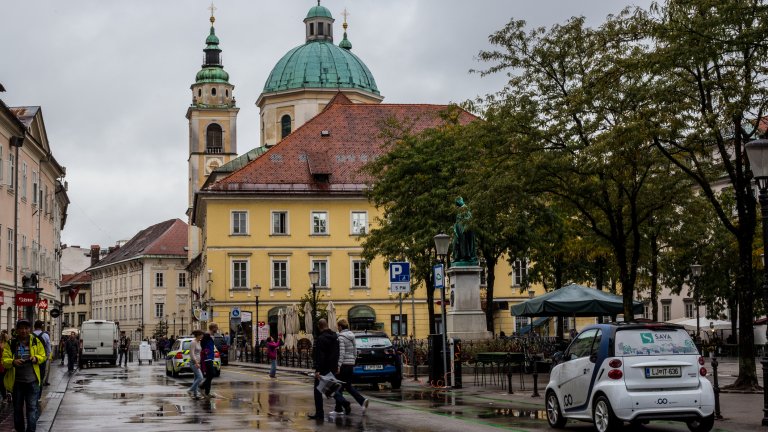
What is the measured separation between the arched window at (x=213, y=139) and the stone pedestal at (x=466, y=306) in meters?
87.4

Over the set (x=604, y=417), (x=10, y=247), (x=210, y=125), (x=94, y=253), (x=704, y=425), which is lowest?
(x=704, y=425)

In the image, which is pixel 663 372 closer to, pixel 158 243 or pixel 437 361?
pixel 437 361

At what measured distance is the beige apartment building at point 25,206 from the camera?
45.3 metres

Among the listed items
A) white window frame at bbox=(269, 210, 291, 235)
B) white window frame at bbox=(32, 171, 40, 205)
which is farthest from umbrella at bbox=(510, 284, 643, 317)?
white window frame at bbox=(269, 210, 291, 235)

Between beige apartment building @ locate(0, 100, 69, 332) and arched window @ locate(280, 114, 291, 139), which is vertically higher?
arched window @ locate(280, 114, 291, 139)

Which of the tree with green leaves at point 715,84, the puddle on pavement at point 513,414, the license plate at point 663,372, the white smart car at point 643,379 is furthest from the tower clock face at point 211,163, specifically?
the license plate at point 663,372

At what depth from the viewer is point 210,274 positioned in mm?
72875

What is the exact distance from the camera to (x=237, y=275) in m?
74.1

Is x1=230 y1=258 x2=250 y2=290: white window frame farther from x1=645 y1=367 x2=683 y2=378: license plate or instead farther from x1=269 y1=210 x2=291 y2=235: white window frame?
x1=645 y1=367 x2=683 y2=378: license plate

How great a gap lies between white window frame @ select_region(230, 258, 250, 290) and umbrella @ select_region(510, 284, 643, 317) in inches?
1693

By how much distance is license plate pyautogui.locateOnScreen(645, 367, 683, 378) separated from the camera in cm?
1592

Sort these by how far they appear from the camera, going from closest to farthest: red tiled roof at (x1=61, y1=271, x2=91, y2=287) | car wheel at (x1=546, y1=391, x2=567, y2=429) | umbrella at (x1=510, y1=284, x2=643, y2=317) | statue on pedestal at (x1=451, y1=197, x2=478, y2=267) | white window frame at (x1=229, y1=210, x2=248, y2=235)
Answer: car wheel at (x1=546, y1=391, x2=567, y2=429), umbrella at (x1=510, y1=284, x2=643, y2=317), statue on pedestal at (x1=451, y1=197, x2=478, y2=267), white window frame at (x1=229, y1=210, x2=248, y2=235), red tiled roof at (x1=61, y1=271, x2=91, y2=287)

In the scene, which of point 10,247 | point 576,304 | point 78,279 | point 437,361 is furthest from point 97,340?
point 78,279

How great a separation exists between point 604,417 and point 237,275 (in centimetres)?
5949
